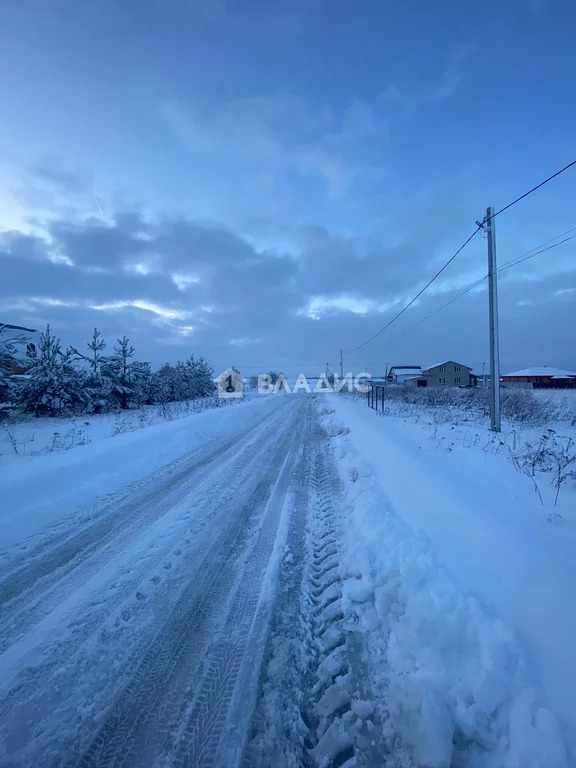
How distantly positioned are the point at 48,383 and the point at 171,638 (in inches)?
751

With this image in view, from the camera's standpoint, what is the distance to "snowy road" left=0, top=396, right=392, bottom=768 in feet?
5.61

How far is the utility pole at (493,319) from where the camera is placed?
9055 mm

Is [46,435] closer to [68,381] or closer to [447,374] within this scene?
[68,381]

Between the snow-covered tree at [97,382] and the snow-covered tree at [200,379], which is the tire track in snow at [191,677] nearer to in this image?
the snow-covered tree at [97,382]

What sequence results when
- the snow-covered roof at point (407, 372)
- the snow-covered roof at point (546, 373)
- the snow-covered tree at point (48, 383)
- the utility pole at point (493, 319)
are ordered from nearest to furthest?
the utility pole at point (493, 319)
the snow-covered tree at point (48, 383)
the snow-covered roof at point (546, 373)
the snow-covered roof at point (407, 372)

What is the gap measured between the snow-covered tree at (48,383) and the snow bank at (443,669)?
1939 centimetres

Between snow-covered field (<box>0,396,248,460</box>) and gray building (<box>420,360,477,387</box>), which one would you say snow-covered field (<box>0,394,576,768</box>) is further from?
gray building (<box>420,360,477,387</box>)

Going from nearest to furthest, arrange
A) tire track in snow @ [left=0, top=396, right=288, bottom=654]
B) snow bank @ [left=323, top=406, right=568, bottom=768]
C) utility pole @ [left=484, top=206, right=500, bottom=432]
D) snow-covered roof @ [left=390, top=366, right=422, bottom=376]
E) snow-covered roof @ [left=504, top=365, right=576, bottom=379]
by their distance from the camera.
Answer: snow bank @ [left=323, top=406, right=568, bottom=768] < tire track in snow @ [left=0, top=396, right=288, bottom=654] < utility pole @ [left=484, top=206, right=500, bottom=432] < snow-covered roof @ [left=504, top=365, right=576, bottom=379] < snow-covered roof @ [left=390, top=366, right=422, bottom=376]

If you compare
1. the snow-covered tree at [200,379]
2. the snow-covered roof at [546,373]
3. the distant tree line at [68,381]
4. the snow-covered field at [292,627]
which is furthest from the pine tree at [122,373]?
the snow-covered roof at [546,373]

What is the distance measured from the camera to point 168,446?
830cm

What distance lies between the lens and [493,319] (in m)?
9.20

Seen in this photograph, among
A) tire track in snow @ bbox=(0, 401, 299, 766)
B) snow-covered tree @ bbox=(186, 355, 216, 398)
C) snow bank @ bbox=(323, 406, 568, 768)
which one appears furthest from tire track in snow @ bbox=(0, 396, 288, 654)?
snow-covered tree @ bbox=(186, 355, 216, 398)

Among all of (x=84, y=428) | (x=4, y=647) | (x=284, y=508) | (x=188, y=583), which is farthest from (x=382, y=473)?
(x=84, y=428)

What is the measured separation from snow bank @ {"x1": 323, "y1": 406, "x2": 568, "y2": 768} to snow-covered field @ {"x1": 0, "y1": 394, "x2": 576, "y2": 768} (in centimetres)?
1
